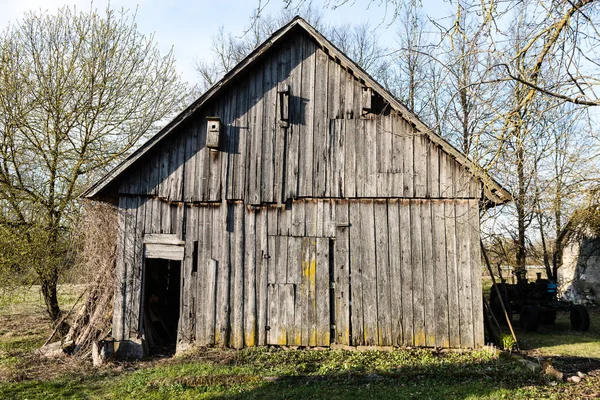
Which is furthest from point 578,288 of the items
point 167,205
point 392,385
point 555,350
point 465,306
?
point 167,205

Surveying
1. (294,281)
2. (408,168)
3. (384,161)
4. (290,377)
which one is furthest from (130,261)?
(408,168)

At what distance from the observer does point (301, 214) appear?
10891 millimetres

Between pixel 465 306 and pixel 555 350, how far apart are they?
278 centimetres

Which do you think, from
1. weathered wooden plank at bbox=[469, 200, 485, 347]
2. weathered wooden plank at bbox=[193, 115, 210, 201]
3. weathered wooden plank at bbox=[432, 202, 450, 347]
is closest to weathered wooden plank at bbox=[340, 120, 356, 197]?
weathered wooden plank at bbox=[432, 202, 450, 347]

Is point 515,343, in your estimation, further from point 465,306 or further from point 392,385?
point 392,385

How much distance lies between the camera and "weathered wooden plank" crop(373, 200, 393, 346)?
414 inches

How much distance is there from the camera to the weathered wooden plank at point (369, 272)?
10539 mm

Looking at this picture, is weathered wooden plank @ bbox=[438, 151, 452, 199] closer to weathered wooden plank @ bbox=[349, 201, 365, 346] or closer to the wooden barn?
the wooden barn

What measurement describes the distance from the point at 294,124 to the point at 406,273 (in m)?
4.35

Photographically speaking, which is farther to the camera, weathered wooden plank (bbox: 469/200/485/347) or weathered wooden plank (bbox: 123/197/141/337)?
weathered wooden plank (bbox: 123/197/141/337)

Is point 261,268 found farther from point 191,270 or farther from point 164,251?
point 164,251

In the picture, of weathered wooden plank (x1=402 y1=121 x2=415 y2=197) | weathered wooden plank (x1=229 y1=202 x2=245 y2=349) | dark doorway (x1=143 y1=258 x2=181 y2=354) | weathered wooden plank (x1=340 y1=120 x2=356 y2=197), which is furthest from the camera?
dark doorway (x1=143 y1=258 x2=181 y2=354)

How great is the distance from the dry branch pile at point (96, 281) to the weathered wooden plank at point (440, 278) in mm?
7662

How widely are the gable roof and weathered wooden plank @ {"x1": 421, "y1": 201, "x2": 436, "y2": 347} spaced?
1395 millimetres
